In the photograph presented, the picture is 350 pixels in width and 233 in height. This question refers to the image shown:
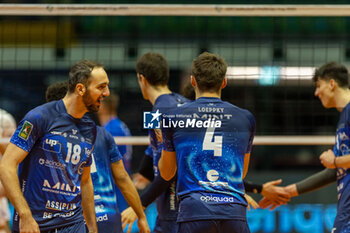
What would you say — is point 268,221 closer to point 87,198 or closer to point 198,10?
point 198,10

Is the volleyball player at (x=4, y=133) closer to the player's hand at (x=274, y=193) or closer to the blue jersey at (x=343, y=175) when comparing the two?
the player's hand at (x=274, y=193)

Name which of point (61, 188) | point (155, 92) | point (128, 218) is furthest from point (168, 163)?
point (155, 92)

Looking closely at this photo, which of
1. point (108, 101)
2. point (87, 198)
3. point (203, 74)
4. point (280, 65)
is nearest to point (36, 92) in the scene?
point (108, 101)

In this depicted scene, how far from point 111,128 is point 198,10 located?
8.09ft

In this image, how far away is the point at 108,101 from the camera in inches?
341

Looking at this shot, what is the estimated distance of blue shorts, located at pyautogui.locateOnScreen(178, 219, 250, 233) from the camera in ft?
14.0

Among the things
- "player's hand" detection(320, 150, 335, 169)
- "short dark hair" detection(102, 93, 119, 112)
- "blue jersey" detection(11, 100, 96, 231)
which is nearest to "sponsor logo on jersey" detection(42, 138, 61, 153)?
"blue jersey" detection(11, 100, 96, 231)

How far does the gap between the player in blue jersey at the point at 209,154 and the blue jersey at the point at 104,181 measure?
42.8 inches

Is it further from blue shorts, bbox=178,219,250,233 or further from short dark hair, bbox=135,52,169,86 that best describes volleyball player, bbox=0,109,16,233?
blue shorts, bbox=178,219,250,233

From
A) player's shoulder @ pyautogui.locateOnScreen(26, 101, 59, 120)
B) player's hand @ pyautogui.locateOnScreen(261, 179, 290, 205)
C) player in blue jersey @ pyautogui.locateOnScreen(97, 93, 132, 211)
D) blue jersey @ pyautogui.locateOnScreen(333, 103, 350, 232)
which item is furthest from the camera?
player in blue jersey @ pyautogui.locateOnScreen(97, 93, 132, 211)

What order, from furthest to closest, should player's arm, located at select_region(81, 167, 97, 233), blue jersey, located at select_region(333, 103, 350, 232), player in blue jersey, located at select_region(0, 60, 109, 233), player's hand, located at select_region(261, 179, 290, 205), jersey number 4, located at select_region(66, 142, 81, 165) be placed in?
player's hand, located at select_region(261, 179, 290, 205) → blue jersey, located at select_region(333, 103, 350, 232) → player's arm, located at select_region(81, 167, 97, 233) → jersey number 4, located at select_region(66, 142, 81, 165) → player in blue jersey, located at select_region(0, 60, 109, 233)

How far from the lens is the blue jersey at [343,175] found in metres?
5.40

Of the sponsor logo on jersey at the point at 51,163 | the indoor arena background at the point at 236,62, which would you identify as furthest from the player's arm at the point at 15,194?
the indoor arena background at the point at 236,62

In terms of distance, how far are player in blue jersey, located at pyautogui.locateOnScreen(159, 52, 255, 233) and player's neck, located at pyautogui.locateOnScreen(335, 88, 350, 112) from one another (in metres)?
1.69
